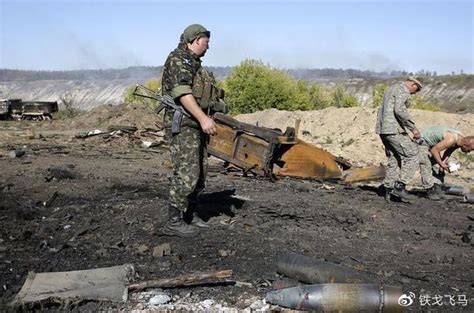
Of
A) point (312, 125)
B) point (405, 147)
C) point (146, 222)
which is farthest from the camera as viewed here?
point (312, 125)

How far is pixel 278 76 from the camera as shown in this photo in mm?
30078

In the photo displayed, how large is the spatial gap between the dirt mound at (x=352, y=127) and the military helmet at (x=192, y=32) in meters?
9.27

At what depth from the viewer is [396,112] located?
7.93m

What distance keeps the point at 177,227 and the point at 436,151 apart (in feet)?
16.9

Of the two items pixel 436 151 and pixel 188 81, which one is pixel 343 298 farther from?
pixel 436 151

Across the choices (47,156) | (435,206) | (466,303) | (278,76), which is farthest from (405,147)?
(278,76)

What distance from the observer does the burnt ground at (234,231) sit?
4.61 metres

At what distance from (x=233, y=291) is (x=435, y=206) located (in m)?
5.02

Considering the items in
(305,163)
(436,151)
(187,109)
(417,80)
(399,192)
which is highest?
(417,80)

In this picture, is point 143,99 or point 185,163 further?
point 143,99

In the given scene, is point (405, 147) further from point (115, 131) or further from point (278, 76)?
point (278, 76)

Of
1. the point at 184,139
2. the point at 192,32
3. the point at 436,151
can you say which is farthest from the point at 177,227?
the point at 436,151

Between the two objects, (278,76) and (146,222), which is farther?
(278,76)

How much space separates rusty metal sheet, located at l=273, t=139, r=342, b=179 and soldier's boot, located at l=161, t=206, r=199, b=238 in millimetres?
4303
